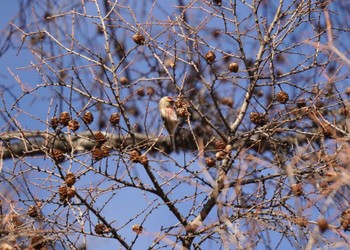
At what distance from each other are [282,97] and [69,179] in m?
1.68

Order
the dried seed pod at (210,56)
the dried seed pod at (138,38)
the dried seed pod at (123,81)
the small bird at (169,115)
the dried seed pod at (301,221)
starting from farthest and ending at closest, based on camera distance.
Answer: the dried seed pod at (123,81)
the small bird at (169,115)
the dried seed pod at (138,38)
the dried seed pod at (210,56)
the dried seed pod at (301,221)

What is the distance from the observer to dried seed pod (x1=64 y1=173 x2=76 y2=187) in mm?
4749

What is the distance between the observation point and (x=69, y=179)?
187 inches

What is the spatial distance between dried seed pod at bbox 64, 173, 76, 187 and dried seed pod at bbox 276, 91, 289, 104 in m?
1.63

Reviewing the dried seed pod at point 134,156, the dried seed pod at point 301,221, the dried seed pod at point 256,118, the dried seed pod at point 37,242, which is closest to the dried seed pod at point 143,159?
the dried seed pod at point 134,156

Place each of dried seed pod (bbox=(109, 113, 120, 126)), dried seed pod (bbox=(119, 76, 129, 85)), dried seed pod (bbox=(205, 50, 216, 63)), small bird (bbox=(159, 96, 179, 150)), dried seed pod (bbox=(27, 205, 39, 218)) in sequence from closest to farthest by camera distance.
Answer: dried seed pod (bbox=(27, 205, 39, 218)) → dried seed pod (bbox=(109, 113, 120, 126)) → dried seed pod (bbox=(205, 50, 216, 63)) → small bird (bbox=(159, 96, 179, 150)) → dried seed pod (bbox=(119, 76, 129, 85))

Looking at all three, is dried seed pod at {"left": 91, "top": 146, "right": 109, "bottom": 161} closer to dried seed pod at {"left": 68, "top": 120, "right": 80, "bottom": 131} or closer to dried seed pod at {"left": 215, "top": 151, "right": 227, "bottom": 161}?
dried seed pod at {"left": 68, "top": 120, "right": 80, "bottom": 131}

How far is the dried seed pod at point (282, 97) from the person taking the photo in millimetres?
5379

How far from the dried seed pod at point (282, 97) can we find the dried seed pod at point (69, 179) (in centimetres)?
163

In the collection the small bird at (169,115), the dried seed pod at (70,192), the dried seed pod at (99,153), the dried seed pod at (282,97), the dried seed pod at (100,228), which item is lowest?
the dried seed pod at (100,228)

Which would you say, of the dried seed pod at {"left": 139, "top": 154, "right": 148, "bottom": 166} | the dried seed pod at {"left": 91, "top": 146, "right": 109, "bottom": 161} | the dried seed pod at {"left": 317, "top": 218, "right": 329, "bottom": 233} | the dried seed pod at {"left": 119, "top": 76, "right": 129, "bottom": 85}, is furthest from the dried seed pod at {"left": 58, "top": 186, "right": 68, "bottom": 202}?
the dried seed pod at {"left": 119, "top": 76, "right": 129, "bottom": 85}

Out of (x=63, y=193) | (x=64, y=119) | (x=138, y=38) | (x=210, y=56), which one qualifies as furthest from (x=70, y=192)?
(x=210, y=56)

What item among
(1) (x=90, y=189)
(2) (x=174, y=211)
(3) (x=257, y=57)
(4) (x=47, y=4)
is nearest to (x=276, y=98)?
(3) (x=257, y=57)

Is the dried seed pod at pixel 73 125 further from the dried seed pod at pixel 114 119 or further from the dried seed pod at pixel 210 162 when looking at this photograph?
the dried seed pod at pixel 210 162
